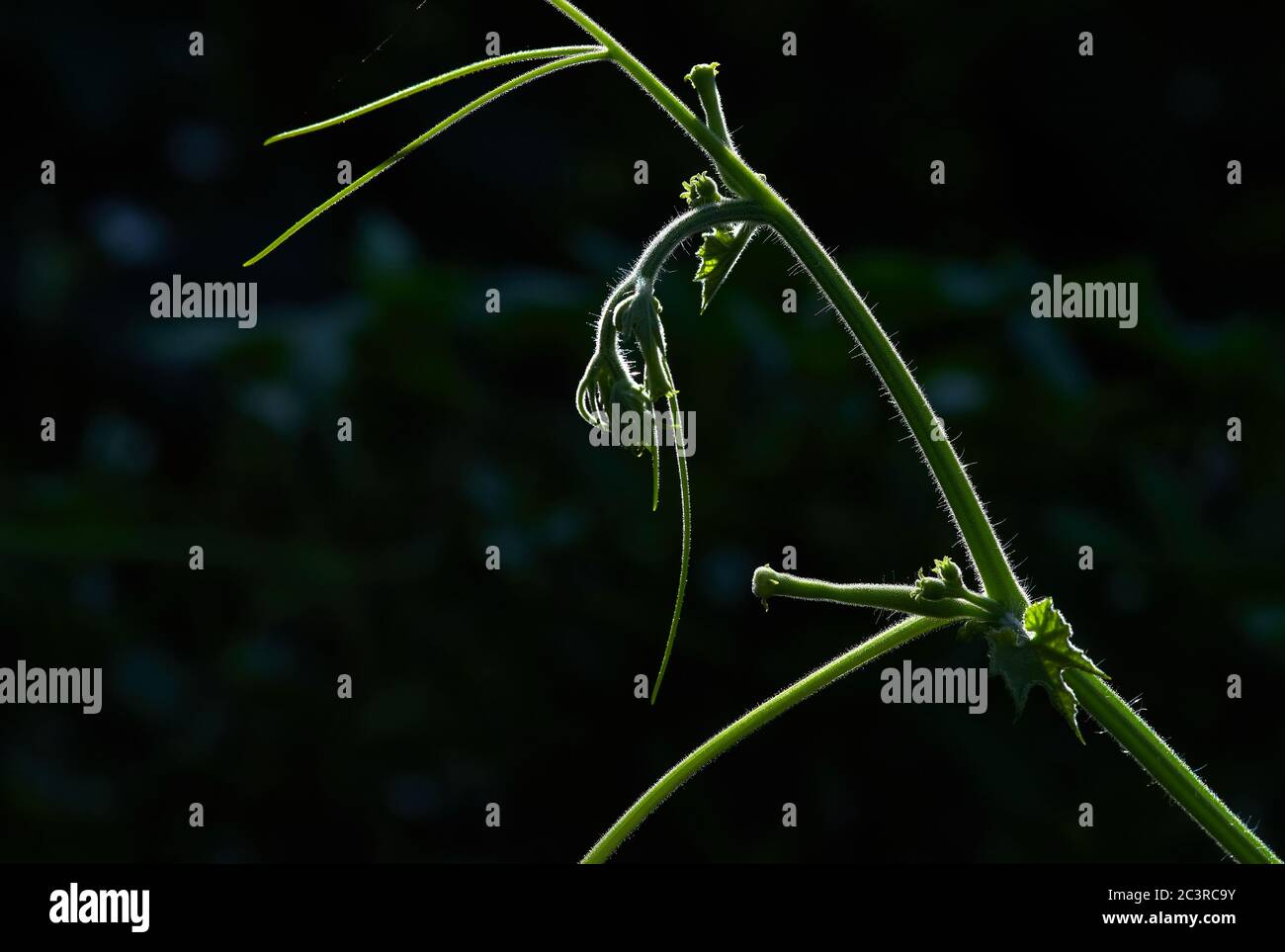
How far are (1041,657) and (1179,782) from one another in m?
0.12

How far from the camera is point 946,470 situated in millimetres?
947

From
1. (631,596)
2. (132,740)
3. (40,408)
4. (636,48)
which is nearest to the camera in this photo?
(631,596)

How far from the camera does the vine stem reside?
3.03ft

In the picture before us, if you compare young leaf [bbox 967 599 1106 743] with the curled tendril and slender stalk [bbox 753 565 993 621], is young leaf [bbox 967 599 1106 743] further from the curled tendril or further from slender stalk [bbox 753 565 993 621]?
the curled tendril

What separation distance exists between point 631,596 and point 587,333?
613 millimetres

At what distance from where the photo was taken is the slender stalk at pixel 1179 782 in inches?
36.3

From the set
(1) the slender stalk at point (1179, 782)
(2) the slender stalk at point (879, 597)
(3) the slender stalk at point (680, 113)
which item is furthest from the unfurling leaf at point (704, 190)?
(1) the slender stalk at point (1179, 782)

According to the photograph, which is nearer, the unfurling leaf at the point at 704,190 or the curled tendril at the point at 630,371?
the curled tendril at the point at 630,371

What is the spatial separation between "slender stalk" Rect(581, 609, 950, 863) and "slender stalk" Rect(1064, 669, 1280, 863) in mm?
128

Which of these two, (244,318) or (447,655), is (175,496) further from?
(447,655)

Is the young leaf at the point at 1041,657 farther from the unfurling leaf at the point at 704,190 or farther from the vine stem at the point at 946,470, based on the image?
the unfurling leaf at the point at 704,190

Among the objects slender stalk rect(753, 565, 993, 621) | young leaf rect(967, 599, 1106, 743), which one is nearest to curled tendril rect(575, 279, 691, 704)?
slender stalk rect(753, 565, 993, 621)

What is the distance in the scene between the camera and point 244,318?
350cm

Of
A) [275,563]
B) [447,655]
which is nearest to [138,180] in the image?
[275,563]
